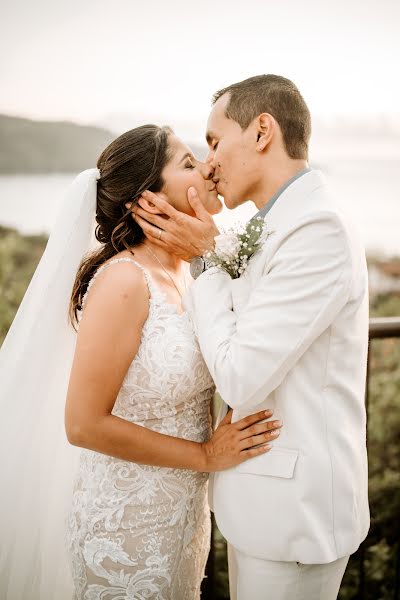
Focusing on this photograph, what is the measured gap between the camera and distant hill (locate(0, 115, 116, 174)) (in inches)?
147

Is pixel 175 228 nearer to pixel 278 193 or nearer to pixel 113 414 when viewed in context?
pixel 278 193

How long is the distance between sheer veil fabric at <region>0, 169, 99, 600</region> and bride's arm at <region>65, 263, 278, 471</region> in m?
0.23

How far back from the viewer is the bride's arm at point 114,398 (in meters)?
1.84

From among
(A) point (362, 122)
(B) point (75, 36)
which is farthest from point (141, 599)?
(A) point (362, 122)

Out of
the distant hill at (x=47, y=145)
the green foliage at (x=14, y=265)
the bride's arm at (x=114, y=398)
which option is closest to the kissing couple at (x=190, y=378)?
the bride's arm at (x=114, y=398)

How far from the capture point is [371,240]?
14.8ft

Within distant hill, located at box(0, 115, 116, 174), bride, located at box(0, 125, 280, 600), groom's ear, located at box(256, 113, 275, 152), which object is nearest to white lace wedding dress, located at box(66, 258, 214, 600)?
bride, located at box(0, 125, 280, 600)

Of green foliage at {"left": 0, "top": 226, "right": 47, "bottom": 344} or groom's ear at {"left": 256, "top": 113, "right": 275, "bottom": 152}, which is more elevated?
groom's ear at {"left": 256, "top": 113, "right": 275, "bottom": 152}

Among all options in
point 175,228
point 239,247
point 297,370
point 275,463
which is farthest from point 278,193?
point 275,463

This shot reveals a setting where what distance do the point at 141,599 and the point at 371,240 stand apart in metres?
3.31

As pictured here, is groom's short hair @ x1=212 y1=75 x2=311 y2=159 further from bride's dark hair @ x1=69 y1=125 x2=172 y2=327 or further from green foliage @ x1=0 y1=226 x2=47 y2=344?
green foliage @ x1=0 y1=226 x2=47 y2=344

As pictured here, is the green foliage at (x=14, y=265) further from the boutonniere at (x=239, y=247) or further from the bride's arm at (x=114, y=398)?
the boutonniere at (x=239, y=247)

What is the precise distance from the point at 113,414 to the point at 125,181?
830 millimetres

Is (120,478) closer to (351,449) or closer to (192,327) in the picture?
(192,327)
